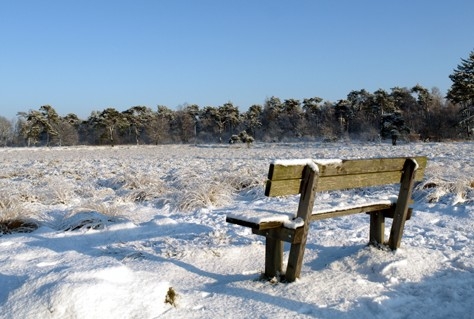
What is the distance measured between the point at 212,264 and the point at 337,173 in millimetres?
1677

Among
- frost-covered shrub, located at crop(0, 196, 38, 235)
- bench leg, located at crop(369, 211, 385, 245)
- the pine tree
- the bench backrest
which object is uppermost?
the pine tree

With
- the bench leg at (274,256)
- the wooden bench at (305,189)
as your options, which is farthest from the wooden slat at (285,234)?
the bench leg at (274,256)

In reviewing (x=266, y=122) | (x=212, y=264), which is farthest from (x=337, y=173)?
(x=266, y=122)

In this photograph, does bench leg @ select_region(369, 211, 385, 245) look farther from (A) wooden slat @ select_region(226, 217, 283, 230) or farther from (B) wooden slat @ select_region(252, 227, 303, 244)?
(A) wooden slat @ select_region(226, 217, 283, 230)

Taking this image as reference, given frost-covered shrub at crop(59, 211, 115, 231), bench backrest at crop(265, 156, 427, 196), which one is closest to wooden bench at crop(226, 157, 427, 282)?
bench backrest at crop(265, 156, 427, 196)

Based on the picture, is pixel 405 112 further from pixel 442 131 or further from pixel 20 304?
pixel 20 304

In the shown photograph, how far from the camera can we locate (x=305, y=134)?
5431 cm

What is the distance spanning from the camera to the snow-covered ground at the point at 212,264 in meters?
3.09

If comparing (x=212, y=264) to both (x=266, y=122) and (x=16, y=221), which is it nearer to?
(x=16, y=221)

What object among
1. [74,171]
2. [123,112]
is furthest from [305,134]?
[74,171]

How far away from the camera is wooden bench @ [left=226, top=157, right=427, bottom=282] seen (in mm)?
3486

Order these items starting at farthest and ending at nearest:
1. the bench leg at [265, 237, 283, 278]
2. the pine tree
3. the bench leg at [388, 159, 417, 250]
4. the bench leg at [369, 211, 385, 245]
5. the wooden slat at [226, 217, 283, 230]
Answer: the pine tree < the bench leg at [369, 211, 385, 245] < the bench leg at [388, 159, 417, 250] < the bench leg at [265, 237, 283, 278] < the wooden slat at [226, 217, 283, 230]

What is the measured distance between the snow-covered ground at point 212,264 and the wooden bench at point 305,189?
0.28 meters

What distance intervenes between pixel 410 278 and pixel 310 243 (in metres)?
1.43
